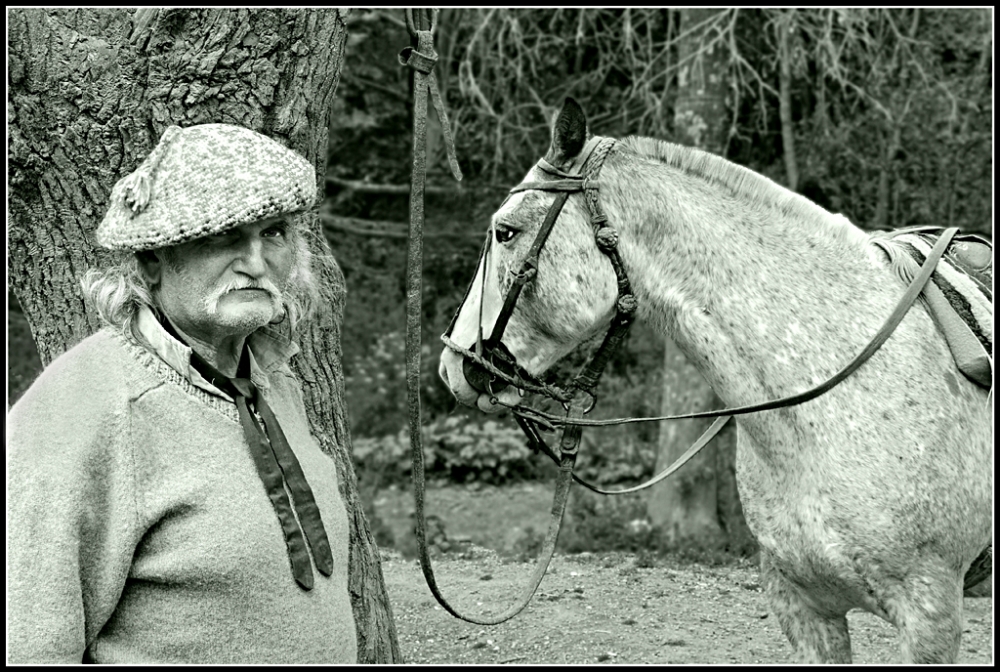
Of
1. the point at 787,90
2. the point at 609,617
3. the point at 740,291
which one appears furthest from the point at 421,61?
the point at 787,90

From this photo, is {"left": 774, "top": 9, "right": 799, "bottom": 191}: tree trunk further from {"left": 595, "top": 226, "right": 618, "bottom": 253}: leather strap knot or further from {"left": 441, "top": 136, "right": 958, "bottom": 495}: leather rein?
{"left": 595, "top": 226, "right": 618, "bottom": 253}: leather strap knot

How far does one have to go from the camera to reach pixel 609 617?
5051 mm

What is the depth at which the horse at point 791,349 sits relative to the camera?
2855 millimetres

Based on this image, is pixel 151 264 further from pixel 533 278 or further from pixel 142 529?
pixel 533 278

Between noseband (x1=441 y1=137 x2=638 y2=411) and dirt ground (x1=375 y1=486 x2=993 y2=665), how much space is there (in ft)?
6.04

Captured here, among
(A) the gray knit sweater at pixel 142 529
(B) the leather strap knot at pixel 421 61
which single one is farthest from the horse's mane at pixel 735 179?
(A) the gray knit sweater at pixel 142 529

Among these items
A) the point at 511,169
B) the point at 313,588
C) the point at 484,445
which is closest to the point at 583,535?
the point at 484,445

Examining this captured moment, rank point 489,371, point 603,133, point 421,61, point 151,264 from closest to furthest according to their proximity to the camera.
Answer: point 151,264 → point 421,61 → point 489,371 → point 603,133

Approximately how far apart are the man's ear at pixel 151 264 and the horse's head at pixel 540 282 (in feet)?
3.46

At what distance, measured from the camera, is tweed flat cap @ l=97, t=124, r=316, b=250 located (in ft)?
6.91

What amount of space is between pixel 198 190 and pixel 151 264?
0.71ft

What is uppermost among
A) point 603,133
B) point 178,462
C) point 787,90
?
point 787,90

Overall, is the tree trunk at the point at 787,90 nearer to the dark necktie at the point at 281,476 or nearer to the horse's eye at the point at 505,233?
the horse's eye at the point at 505,233

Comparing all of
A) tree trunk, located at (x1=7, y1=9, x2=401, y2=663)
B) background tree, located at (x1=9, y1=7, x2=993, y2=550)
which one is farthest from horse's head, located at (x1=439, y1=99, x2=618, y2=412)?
background tree, located at (x1=9, y1=7, x2=993, y2=550)
